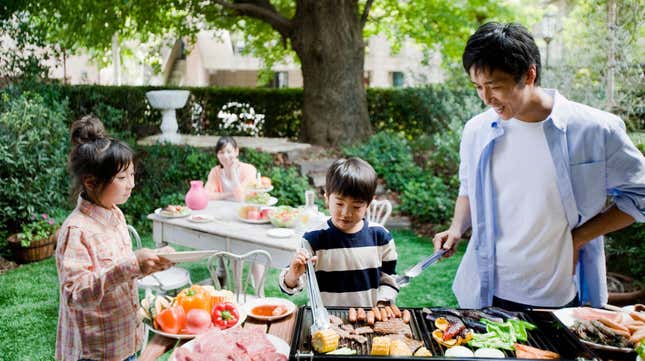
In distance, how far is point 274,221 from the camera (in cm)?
442

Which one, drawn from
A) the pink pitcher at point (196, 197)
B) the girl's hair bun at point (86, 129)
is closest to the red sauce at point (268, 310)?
the girl's hair bun at point (86, 129)

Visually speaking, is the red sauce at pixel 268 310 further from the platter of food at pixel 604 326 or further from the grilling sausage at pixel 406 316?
the platter of food at pixel 604 326

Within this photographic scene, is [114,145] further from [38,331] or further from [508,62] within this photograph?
[38,331]

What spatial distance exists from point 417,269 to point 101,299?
121cm

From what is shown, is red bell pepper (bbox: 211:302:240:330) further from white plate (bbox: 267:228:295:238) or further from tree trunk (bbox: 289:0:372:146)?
tree trunk (bbox: 289:0:372:146)

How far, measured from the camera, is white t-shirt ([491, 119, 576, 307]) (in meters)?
2.20

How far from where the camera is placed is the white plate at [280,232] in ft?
13.6

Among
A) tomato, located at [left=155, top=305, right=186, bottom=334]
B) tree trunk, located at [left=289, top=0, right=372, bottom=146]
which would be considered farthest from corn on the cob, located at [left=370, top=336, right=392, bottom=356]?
tree trunk, located at [left=289, top=0, right=372, bottom=146]

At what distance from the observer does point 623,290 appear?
15.5 feet

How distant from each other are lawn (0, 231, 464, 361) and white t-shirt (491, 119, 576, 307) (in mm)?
2955

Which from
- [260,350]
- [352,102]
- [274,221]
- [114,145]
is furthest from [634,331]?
[352,102]

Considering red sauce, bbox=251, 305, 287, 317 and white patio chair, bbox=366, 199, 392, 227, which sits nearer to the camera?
red sauce, bbox=251, 305, 287, 317

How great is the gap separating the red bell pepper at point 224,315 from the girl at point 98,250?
37 centimetres

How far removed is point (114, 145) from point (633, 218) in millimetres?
2082
